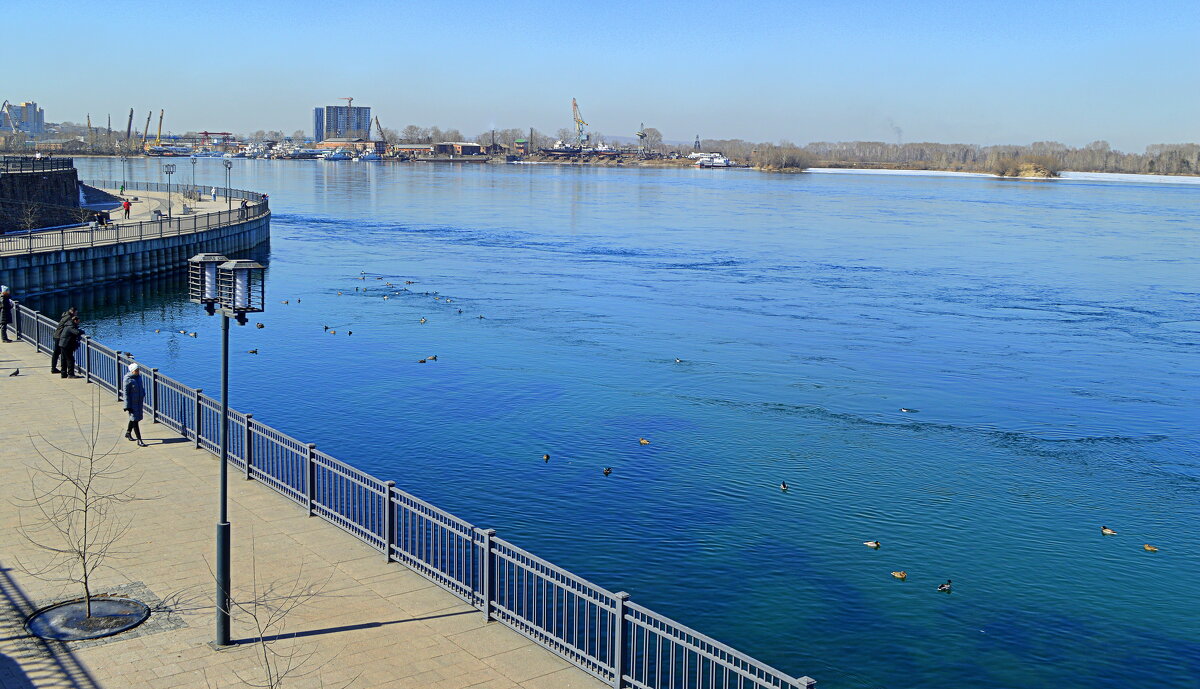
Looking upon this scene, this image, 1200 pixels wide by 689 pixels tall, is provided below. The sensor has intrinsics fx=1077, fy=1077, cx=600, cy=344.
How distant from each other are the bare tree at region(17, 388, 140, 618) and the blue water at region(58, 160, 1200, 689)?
7492 millimetres

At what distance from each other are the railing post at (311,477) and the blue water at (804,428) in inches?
233

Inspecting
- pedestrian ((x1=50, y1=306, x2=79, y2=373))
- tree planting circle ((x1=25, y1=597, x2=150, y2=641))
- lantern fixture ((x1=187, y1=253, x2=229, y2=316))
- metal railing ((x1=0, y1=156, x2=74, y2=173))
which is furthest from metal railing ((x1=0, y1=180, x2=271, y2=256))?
tree planting circle ((x1=25, y1=597, x2=150, y2=641))

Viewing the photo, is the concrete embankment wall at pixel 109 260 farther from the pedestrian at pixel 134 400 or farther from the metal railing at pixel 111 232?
the pedestrian at pixel 134 400

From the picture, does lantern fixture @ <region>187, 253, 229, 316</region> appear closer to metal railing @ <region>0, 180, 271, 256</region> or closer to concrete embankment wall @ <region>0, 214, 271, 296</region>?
concrete embankment wall @ <region>0, 214, 271, 296</region>

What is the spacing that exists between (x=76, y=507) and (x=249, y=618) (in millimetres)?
5722

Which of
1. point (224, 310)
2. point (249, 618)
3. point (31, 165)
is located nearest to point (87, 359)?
point (224, 310)

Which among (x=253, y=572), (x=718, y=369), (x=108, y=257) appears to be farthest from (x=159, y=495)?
(x=108, y=257)

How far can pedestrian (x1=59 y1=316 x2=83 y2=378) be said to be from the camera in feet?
88.1

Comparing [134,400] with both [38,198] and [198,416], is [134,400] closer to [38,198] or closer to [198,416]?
[198,416]

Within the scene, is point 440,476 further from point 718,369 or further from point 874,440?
point 718,369

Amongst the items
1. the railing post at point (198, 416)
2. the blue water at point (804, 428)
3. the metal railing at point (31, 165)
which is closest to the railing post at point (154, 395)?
the railing post at point (198, 416)

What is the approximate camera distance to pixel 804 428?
32125mm

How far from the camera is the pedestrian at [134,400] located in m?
21.4

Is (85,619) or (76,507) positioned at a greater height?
(76,507)
